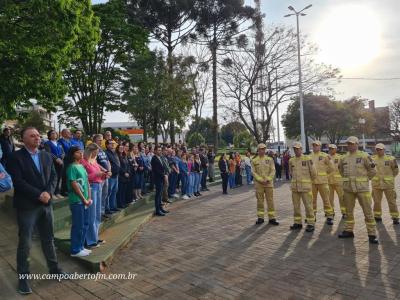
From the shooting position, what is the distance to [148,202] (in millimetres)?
11195

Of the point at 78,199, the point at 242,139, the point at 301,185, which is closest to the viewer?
the point at 78,199

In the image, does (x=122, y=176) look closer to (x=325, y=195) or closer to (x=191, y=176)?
(x=191, y=176)

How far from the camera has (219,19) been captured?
2439 centimetres

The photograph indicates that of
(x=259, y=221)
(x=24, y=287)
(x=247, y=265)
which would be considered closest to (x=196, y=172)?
(x=259, y=221)

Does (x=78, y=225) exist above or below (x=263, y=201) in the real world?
above

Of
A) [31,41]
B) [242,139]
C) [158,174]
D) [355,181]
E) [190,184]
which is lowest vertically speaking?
[190,184]

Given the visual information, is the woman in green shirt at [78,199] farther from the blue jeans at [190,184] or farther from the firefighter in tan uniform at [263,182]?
the blue jeans at [190,184]

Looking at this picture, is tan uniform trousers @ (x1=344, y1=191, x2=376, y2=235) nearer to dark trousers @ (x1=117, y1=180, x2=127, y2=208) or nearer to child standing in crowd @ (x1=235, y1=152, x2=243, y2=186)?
dark trousers @ (x1=117, y1=180, x2=127, y2=208)

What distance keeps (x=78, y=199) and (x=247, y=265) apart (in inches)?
110

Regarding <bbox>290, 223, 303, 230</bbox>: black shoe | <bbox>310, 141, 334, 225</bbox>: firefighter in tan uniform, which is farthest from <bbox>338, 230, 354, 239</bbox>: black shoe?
<bbox>310, 141, 334, 225</bbox>: firefighter in tan uniform

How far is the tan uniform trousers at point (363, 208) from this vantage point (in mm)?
6586

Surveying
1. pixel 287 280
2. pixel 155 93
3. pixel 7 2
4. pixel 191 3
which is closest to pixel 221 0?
pixel 191 3

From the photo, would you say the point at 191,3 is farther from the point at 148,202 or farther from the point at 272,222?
the point at 272,222

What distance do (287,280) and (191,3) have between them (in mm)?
22413
